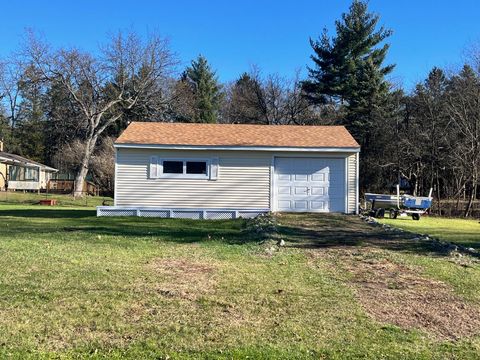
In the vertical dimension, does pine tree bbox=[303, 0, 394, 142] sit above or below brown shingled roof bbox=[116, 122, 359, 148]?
above

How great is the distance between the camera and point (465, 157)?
26.1 m

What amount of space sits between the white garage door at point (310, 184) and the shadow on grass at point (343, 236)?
78.9 inches

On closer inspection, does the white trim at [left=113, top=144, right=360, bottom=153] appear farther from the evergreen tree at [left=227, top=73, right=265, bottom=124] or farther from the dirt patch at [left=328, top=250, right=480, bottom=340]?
the evergreen tree at [left=227, top=73, right=265, bottom=124]

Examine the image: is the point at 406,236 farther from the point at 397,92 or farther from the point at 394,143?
the point at 397,92

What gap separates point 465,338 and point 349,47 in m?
34.7

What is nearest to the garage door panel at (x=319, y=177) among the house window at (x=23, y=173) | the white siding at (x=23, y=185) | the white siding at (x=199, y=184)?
the white siding at (x=199, y=184)

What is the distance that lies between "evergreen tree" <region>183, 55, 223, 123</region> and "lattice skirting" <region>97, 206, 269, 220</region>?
25726mm

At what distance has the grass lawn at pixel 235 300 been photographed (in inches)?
153

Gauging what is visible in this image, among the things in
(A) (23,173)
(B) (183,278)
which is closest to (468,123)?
(B) (183,278)

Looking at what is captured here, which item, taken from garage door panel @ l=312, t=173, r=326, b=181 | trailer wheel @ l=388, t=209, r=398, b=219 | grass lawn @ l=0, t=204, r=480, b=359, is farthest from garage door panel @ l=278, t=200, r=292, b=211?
grass lawn @ l=0, t=204, r=480, b=359

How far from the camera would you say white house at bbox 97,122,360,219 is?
16359 millimetres

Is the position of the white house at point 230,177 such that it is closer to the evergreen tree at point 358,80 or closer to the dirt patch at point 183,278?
the dirt patch at point 183,278

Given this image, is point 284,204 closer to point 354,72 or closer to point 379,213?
point 379,213

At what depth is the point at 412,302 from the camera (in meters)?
5.27
